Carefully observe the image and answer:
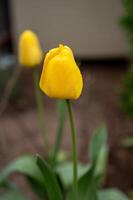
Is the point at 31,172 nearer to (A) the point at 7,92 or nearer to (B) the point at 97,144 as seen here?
(B) the point at 97,144

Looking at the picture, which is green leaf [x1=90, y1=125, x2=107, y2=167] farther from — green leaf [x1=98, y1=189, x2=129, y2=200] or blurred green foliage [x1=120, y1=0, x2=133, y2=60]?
blurred green foliage [x1=120, y1=0, x2=133, y2=60]

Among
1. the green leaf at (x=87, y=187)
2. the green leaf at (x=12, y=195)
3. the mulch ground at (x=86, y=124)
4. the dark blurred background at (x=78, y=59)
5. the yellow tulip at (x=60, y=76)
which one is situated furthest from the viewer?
the dark blurred background at (x=78, y=59)

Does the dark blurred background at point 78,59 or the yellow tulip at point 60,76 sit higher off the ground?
the yellow tulip at point 60,76

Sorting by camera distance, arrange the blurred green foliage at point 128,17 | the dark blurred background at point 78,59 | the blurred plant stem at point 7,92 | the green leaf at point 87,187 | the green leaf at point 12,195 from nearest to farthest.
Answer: the green leaf at point 87,187, the green leaf at point 12,195, the blurred green foliage at point 128,17, the dark blurred background at point 78,59, the blurred plant stem at point 7,92

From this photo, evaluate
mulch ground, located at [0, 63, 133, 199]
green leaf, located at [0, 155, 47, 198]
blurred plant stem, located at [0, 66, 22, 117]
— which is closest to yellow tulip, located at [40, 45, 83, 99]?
green leaf, located at [0, 155, 47, 198]

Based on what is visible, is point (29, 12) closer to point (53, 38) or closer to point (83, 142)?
point (53, 38)

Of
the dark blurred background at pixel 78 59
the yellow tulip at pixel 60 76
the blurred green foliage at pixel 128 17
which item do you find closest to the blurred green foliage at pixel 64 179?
the yellow tulip at pixel 60 76

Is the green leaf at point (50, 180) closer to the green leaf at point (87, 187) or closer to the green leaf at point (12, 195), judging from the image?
the green leaf at point (87, 187)
